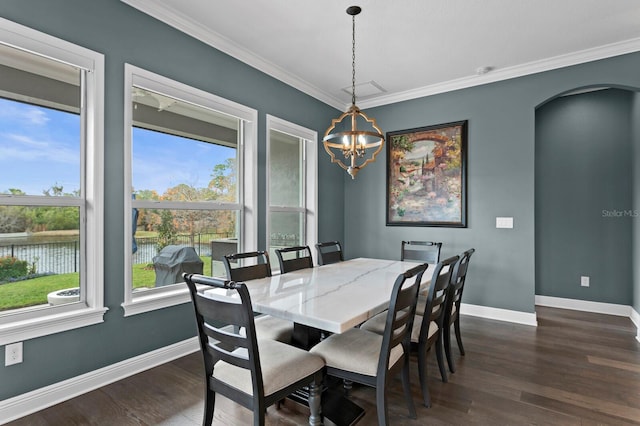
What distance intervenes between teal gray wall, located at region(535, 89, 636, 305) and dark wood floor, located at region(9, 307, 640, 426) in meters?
1.29

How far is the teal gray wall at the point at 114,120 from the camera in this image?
211 centimetres

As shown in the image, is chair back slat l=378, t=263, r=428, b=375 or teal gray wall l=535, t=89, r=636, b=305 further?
Result: teal gray wall l=535, t=89, r=636, b=305

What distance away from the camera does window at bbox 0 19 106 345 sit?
2.07 meters

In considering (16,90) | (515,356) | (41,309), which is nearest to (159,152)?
(16,90)

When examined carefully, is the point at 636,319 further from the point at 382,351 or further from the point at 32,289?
the point at 32,289

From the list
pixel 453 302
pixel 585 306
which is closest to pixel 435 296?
pixel 453 302

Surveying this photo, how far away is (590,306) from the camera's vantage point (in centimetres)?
432

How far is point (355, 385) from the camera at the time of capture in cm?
238

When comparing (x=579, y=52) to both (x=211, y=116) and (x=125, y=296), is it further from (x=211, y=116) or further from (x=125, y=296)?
(x=125, y=296)

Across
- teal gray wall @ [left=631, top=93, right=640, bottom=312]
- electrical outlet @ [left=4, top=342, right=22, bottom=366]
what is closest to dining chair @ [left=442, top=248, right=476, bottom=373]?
teal gray wall @ [left=631, top=93, right=640, bottom=312]

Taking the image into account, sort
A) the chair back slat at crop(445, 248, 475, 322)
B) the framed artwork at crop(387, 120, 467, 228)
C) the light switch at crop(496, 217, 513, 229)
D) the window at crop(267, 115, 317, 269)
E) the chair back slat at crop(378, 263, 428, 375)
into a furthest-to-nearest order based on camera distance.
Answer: the framed artwork at crop(387, 120, 467, 228)
the window at crop(267, 115, 317, 269)
the light switch at crop(496, 217, 513, 229)
the chair back slat at crop(445, 248, 475, 322)
the chair back slat at crop(378, 263, 428, 375)

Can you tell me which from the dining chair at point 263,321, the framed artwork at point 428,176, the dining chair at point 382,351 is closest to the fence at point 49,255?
the dining chair at point 263,321

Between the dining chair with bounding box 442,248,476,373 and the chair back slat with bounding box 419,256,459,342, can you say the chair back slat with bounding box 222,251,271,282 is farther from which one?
the dining chair with bounding box 442,248,476,373

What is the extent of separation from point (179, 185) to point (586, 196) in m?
4.88
